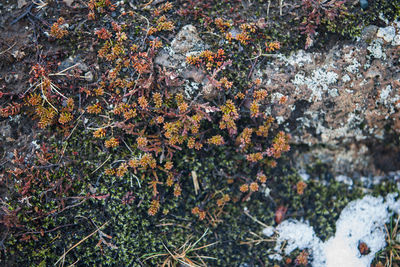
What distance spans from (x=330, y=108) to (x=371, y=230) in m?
2.17

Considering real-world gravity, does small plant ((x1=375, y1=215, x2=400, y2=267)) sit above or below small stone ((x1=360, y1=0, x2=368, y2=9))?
below

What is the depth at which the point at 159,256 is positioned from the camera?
4.48m

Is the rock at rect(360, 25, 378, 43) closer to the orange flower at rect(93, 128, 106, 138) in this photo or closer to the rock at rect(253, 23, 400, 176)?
the rock at rect(253, 23, 400, 176)

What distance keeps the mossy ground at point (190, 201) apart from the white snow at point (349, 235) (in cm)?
14

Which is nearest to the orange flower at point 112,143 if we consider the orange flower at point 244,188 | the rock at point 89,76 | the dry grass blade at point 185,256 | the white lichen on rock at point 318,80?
the rock at point 89,76

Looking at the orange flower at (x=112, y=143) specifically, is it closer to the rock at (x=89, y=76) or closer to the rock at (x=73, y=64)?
the rock at (x=89, y=76)

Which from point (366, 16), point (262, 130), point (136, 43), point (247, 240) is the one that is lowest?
point (247, 240)

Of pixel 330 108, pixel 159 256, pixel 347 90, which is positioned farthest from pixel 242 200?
pixel 347 90

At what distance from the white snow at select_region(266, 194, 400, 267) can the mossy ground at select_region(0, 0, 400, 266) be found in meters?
0.14

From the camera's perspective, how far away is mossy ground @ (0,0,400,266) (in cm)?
424

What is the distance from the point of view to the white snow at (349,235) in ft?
15.9

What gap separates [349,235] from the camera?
4.95 metres

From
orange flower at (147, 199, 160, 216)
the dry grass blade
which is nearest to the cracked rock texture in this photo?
orange flower at (147, 199, 160, 216)

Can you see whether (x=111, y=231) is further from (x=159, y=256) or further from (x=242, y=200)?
(x=242, y=200)
